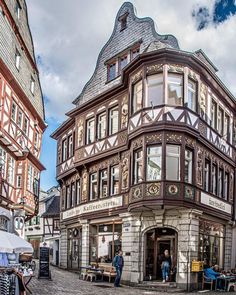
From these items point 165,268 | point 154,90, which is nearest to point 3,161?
point 154,90

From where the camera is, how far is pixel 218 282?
22844 mm

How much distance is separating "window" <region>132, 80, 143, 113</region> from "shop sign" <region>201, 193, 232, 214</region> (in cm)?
515

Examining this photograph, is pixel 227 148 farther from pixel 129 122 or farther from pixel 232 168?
pixel 129 122

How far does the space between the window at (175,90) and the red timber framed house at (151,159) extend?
0.05 m

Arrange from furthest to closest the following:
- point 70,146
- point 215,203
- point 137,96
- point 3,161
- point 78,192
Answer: point 70,146, point 78,192, point 215,203, point 3,161, point 137,96

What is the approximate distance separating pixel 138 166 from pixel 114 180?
3.53 m

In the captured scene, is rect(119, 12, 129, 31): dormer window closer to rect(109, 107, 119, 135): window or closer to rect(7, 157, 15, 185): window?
rect(109, 107, 119, 135): window

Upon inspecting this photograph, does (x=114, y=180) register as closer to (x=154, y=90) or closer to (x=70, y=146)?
(x=154, y=90)

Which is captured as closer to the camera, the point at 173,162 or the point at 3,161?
the point at 173,162

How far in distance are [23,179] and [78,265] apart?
6.39m

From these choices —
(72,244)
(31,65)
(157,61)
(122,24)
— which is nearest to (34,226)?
(72,244)

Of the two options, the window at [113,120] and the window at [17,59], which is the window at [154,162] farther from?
the window at [17,59]

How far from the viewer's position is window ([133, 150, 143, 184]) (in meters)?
22.5

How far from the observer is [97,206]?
89.1 feet
